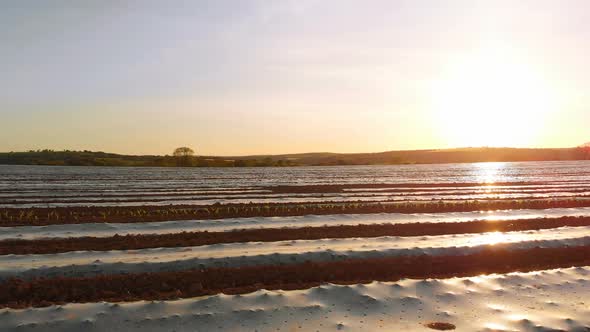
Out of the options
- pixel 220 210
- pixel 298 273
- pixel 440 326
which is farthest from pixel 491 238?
pixel 220 210

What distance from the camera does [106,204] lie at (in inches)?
932

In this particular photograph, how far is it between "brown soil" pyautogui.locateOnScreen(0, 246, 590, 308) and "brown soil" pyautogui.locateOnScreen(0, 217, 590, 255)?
2.98 m

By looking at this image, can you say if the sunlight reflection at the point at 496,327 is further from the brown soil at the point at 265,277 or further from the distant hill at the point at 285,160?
the distant hill at the point at 285,160

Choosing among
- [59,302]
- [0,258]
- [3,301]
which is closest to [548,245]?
[59,302]

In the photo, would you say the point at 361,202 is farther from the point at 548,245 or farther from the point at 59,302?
the point at 59,302

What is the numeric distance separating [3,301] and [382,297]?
6338mm

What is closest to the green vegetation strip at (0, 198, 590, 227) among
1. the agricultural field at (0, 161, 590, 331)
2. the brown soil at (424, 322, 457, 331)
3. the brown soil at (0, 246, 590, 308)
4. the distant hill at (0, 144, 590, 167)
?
the agricultural field at (0, 161, 590, 331)

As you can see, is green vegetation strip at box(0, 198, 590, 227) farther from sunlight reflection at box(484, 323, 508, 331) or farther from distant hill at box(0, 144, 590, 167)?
distant hill at box(0, 144, 590, 167)

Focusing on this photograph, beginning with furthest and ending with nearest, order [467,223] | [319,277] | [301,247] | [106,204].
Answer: [106,204] < [467,223] < [301,247] < [319,277]

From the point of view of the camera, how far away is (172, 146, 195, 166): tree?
4055 inches

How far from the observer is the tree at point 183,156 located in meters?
103

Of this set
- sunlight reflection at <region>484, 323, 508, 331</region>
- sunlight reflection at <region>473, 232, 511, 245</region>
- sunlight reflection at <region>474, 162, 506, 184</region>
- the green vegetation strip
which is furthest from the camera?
sunlight reflection at <region>474, 162, 506, 184</region>

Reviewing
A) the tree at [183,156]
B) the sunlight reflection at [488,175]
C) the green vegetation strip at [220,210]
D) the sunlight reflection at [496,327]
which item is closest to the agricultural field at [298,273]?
→ the sunlight reflection at [496,327]

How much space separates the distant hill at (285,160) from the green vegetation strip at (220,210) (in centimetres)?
8006
